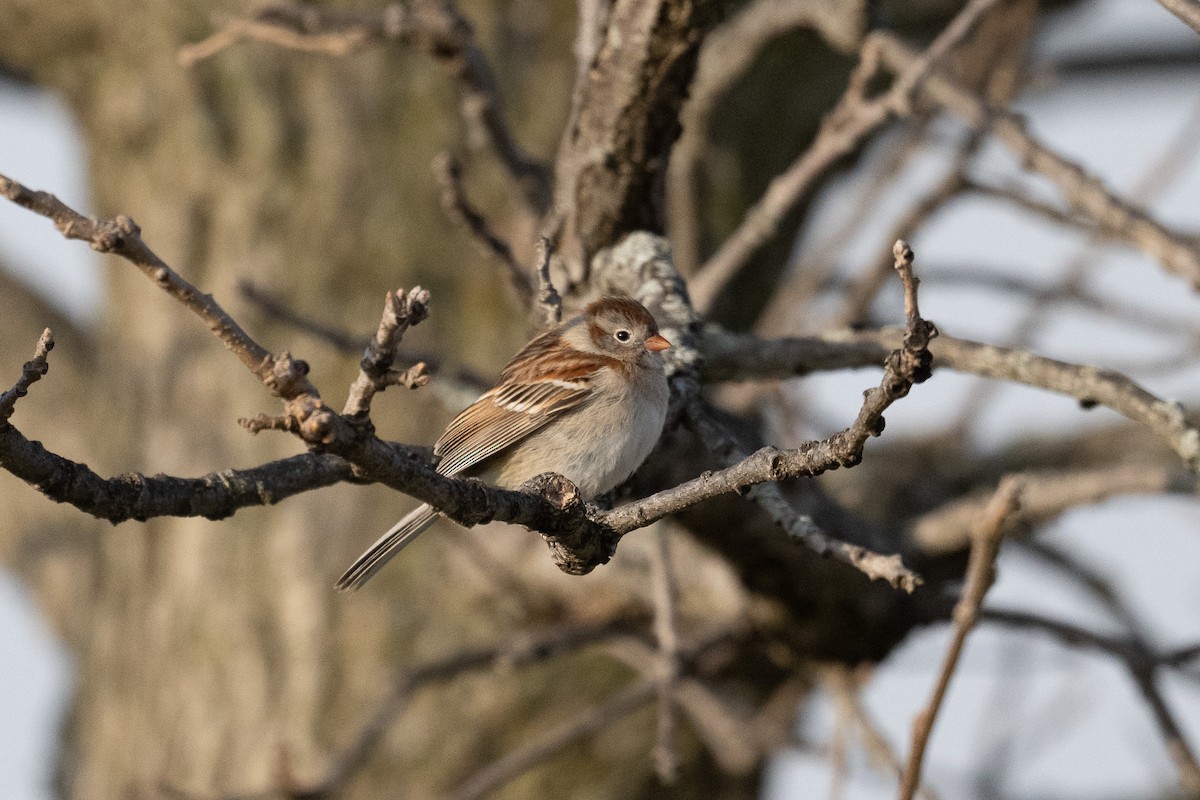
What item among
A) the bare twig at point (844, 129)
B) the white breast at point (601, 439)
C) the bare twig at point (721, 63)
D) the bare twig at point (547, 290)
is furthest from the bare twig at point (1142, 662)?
the bare twig at point (721, 63)

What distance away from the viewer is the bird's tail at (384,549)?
3.30 m

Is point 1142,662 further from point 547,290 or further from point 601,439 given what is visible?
point 547,290

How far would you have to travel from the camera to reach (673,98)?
12.6 ft

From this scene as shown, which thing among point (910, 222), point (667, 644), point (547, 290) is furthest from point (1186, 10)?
point (910, 222)

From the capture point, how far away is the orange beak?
3.96 meters

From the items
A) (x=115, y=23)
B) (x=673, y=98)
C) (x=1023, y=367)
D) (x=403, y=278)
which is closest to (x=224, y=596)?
(x=403, y=278)

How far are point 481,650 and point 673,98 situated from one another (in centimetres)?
228

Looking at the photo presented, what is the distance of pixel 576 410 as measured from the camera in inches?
164

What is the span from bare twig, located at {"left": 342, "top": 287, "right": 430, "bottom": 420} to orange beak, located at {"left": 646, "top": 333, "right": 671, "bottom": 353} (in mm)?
1796

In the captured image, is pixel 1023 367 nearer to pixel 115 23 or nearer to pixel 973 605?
pixel 973 605

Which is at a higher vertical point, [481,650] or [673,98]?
[673,98]

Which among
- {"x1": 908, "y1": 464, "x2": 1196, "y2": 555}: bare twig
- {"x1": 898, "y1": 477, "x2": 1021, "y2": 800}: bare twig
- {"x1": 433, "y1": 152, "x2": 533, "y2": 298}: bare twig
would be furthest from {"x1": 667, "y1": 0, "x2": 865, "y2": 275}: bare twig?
{"x1": 898, "y1": 477, "x2": 1021, "y2": 800}: bare twig

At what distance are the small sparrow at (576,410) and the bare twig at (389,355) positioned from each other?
1546 mm

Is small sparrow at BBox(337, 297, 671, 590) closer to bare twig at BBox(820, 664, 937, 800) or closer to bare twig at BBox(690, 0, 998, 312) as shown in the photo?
bare twig at BBox(690, 0, 998, 312)
